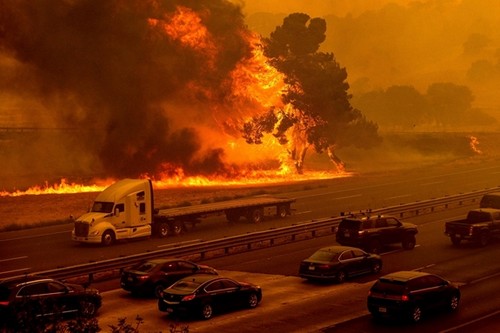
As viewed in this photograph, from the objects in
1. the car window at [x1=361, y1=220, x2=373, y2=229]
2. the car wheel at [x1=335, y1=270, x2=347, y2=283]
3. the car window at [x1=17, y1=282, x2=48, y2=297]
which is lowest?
the car wheel at [x1=335, y1=270, x2=347, y2=283]

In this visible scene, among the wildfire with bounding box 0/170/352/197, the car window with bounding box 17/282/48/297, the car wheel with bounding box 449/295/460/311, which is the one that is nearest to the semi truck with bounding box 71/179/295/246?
the car window with bounding box 17/282/48/297

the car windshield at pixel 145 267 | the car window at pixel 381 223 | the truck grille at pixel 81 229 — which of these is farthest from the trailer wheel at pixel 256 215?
the car windshield at pixel 145 267

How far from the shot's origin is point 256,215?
Result: 44812 millimetres

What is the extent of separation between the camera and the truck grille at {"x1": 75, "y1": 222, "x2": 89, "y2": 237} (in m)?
36.7

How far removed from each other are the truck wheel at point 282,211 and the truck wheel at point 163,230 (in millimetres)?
9512

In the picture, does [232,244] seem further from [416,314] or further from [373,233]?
[416,314]

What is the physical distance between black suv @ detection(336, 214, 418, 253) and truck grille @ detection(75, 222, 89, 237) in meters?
12.8

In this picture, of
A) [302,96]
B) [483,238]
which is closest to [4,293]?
[483,238]

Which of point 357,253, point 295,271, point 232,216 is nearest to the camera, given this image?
point 357,253

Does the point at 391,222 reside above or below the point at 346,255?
above

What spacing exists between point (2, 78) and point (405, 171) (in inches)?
1717

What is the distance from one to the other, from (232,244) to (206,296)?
37.7 feet

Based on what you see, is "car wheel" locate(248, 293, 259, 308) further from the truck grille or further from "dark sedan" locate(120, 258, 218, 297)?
the truck grille

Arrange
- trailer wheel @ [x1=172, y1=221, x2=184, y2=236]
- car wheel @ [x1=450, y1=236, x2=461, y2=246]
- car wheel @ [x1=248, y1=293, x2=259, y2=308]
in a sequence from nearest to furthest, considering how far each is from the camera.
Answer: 1. car wheel @ [x1=248, y1=293, x2=259, y2=308]
2. car wheel @ [x1=450, y1=236, x2=461, y2=246]
3. trailer wheel @ [x1=172, y1=221, x2=184, y2=236]
